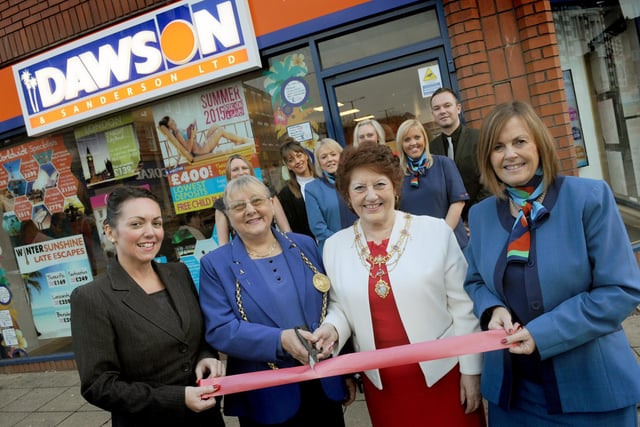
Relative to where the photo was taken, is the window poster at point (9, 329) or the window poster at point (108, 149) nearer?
the window poster at point (108, 149)

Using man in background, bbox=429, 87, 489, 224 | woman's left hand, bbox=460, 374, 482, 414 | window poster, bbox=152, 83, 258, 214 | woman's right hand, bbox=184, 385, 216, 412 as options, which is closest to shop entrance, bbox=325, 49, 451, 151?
man in background, bbox=429, 87, 489, 224

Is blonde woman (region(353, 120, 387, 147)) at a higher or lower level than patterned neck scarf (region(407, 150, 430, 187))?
higher

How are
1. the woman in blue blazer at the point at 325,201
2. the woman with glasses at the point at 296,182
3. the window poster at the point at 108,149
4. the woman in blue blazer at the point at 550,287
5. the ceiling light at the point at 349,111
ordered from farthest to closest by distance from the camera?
1. the window poster at the point at 108,149
2. the ceiling light at the point at 349,111
3. the woman with glasses at the point at 296,182
4. the woman in blue blazer at the point at 325,201
5. the woman in blue blazer at the point at 550,287

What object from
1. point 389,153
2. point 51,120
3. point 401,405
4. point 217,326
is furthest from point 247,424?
point 51,120

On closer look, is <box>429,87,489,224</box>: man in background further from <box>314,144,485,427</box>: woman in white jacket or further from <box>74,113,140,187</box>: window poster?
<box>74,113,140,187</box>: window poster

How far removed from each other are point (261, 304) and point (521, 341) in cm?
→ 112

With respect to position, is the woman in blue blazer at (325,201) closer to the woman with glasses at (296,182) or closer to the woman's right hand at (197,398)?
the woman with glasses at (296,182)

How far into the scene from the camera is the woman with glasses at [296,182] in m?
4.07

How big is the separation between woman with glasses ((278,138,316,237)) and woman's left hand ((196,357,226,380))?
2.21 metres

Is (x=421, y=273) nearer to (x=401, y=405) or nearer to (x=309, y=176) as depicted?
(x=401, y=405)

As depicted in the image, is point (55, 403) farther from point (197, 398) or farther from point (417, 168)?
point (417, 168)

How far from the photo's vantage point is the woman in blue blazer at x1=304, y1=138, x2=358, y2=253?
11.7 feet

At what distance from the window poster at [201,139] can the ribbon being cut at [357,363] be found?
3470 millimetres

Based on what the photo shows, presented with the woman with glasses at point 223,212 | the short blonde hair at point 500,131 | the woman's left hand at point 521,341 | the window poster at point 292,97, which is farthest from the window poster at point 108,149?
the woman's left hand at point 521,341
